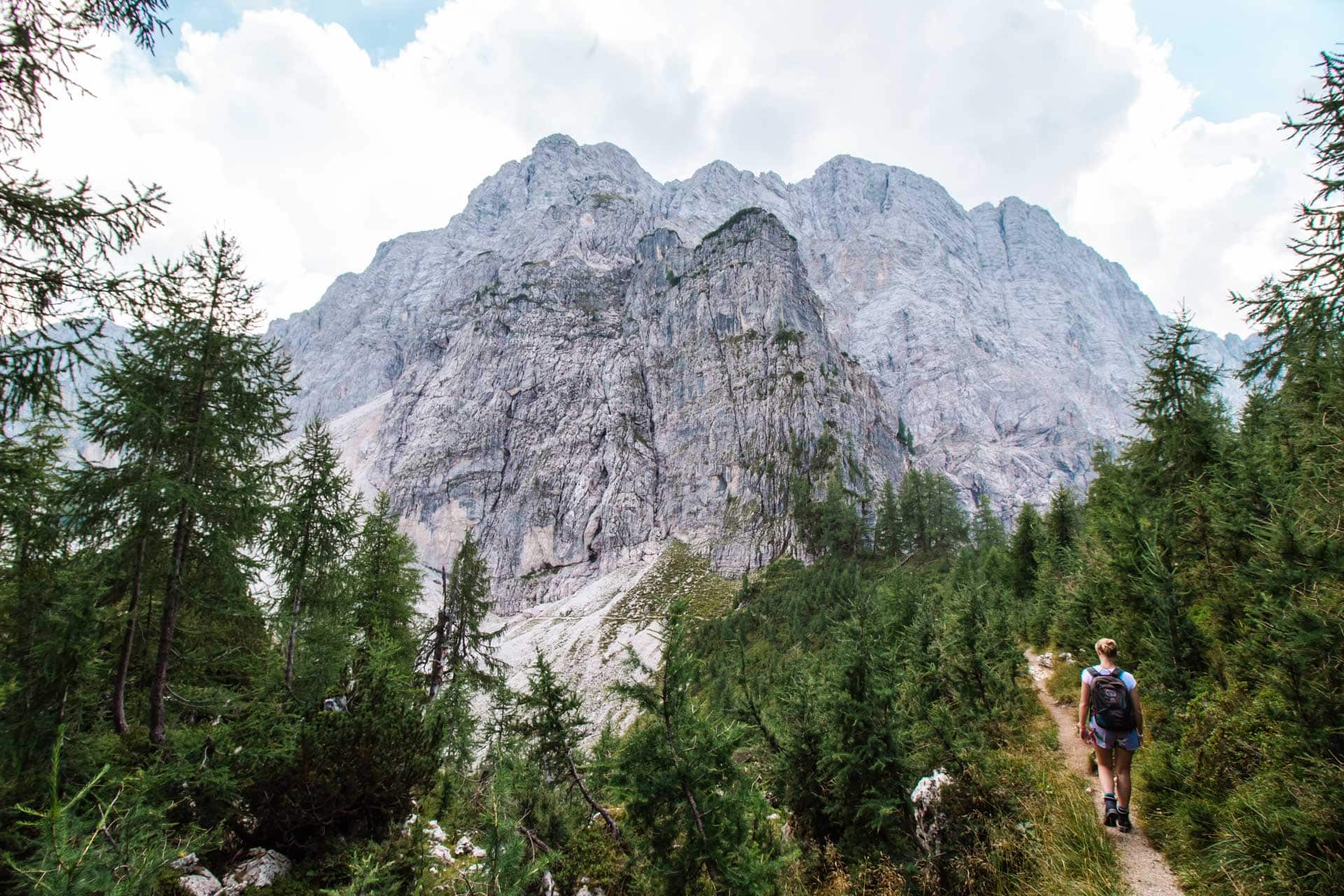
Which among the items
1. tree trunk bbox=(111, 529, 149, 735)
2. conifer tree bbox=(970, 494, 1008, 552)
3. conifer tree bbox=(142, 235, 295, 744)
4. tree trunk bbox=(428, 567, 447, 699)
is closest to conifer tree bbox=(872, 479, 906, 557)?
conifer tree bbox=(970, 494, 1008, 552)

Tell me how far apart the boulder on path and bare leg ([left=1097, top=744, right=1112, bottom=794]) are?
10.4m

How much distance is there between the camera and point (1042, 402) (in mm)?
151000

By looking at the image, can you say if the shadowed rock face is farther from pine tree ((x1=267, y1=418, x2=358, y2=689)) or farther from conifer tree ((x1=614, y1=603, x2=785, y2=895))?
conifer tree ((x1=614, y1=603, x2=785, y2=895))

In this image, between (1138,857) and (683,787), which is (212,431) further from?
(1138,857)

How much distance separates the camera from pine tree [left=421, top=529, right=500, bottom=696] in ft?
61.9

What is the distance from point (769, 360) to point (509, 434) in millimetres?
59143

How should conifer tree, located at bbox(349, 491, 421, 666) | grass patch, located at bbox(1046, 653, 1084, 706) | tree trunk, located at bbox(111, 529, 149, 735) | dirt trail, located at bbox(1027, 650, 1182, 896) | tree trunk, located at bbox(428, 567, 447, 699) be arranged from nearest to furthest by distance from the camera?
1. dirt trail, located at bbox(1027, 650, 1182, 896)
2. tree trunk, located at bbox(111, 529, 149, 735)
3. grass patch, located at bbox(1046, 653, 1084, 706)
4. conifer tree, located at bbox(349, 491, 421, 666)
5. tree trunk, located at bbox(428, 567, 447, 699)

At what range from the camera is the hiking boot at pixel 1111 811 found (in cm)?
632

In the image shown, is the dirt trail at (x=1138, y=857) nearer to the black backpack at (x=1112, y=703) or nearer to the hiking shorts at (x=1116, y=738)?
the hiking shorts at (x=1116, y=738)

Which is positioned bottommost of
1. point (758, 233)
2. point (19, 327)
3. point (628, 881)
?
point (628, 881)

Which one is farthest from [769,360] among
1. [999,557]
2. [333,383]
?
[333,383]

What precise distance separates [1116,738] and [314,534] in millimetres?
17525

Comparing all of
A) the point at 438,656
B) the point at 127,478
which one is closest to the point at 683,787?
the point at 127,478

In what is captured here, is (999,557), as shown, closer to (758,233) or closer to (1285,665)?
(1285,665)
